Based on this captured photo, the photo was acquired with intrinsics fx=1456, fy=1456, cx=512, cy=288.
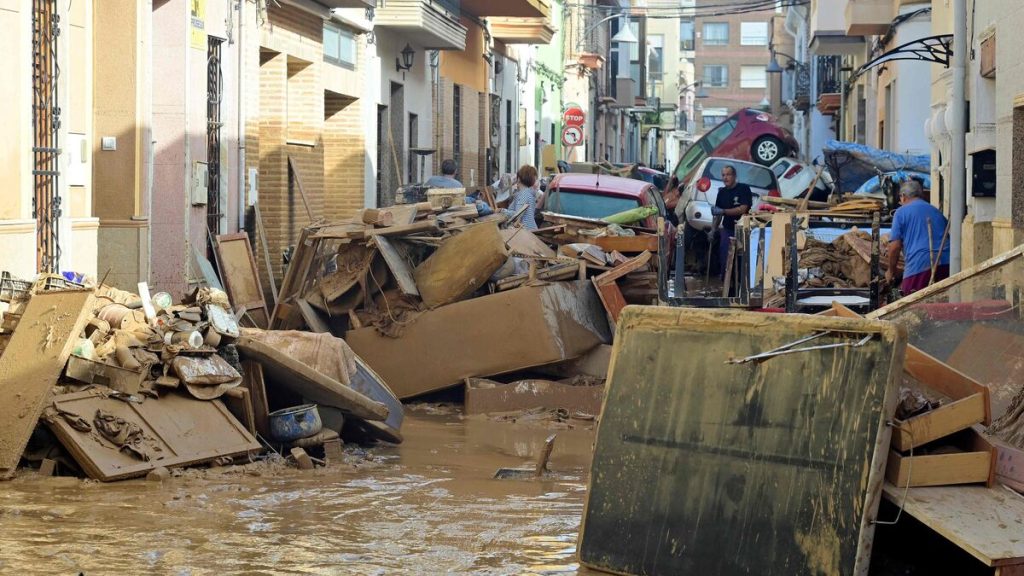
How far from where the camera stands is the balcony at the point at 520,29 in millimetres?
30250

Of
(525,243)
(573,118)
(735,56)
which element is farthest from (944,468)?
(735,56)

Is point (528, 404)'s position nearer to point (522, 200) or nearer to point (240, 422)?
point (240, 422)

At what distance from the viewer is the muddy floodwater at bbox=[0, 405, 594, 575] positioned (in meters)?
5.86

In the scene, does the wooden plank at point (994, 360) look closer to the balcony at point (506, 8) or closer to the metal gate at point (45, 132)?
the metal gate at point (45, 132)

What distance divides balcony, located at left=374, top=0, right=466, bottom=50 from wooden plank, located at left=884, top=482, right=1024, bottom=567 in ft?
53.6

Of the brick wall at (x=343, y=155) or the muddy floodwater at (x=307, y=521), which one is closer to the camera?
the muddy floodwater at (x=307, y=521)

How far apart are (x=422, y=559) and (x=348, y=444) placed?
10.5ft

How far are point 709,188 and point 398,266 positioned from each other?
44.5 ft

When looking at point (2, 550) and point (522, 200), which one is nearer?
point (2, 550)

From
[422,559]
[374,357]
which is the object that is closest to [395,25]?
[374,357]

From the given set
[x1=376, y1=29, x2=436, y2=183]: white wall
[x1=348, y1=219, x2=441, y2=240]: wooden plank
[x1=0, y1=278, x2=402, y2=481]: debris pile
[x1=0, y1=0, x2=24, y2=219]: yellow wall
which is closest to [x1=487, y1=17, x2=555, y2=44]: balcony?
[x1=376, y1=29, x2=436, y2=183]: white wall

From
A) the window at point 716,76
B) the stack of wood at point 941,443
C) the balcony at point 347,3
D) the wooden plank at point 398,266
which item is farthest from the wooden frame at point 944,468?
the window at point 716,76

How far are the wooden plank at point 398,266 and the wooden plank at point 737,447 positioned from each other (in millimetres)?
5813

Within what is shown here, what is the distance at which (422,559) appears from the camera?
6.02 m
